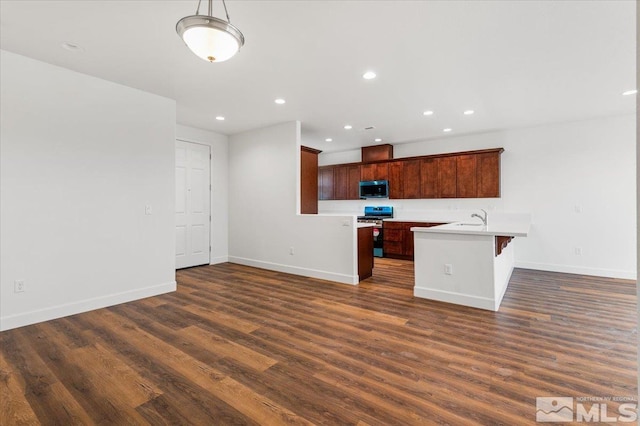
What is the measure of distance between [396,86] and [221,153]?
397 cm

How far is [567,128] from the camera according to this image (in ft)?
17.3

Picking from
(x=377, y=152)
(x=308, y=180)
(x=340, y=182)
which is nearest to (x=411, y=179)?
(x=377, y=152)

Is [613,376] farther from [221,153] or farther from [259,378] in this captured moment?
[221,153]

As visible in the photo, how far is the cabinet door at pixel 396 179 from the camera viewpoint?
6.83m

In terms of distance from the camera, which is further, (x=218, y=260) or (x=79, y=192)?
(x=218, y=260)

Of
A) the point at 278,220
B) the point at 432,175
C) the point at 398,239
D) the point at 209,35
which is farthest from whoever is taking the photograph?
the point at 398,239

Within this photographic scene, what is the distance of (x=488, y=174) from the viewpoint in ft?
18.9

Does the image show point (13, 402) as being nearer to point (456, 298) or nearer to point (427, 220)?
point (456, 298)

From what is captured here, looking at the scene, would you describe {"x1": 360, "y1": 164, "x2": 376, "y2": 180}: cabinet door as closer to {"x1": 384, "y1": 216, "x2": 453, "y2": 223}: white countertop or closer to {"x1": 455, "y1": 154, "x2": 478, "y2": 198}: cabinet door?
{"x1": 384, "y1": 216, "x2": 453, "y2": 223}: white countertop

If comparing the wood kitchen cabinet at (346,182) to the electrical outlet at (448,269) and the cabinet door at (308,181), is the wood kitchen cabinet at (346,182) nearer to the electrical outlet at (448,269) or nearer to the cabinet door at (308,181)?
the cabinet door at (308,181)

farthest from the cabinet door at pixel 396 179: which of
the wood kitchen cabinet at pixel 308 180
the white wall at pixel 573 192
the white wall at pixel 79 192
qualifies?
the white wall at pixel 79 192

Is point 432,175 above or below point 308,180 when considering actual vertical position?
above

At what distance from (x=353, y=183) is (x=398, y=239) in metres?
1.89

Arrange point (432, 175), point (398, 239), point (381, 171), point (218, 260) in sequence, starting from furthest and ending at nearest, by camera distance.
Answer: point (381, 171) → point (398, 239) → point (432, 175) → point (218, 260)
